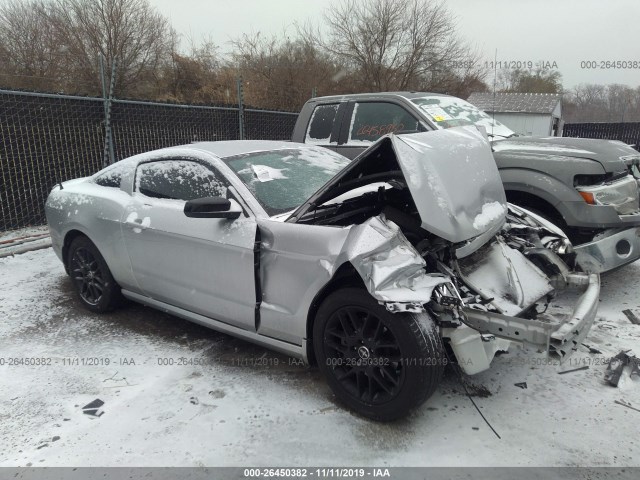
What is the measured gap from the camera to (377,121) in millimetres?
5422

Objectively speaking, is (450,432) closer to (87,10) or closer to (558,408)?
(558,408)

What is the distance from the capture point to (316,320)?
2.73 m

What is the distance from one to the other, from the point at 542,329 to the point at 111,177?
3749mm

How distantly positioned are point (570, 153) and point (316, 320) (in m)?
2.94

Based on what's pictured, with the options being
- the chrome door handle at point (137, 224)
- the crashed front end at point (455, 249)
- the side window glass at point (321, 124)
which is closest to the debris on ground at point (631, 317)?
the crashed front end at point (455, 249)

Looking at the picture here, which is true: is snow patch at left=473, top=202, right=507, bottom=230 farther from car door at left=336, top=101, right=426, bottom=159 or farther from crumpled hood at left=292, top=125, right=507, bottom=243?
car door at left=336, top=101, right=426, bottom=159

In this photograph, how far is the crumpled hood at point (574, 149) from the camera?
4.02 metres

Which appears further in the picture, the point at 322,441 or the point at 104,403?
the point at 104,403

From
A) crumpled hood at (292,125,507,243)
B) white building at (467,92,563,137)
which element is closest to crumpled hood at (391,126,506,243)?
crumpled hood at (292,125,507,243)

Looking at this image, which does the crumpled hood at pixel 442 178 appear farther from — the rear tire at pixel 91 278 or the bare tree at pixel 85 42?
the bare tree at pixel 85 42

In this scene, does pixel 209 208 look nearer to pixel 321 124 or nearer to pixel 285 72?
pixel 321 124

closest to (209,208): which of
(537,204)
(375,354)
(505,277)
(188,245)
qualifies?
(188,245)

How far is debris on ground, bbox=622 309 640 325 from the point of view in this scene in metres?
3.86

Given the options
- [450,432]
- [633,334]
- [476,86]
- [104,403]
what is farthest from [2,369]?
[476,86]
